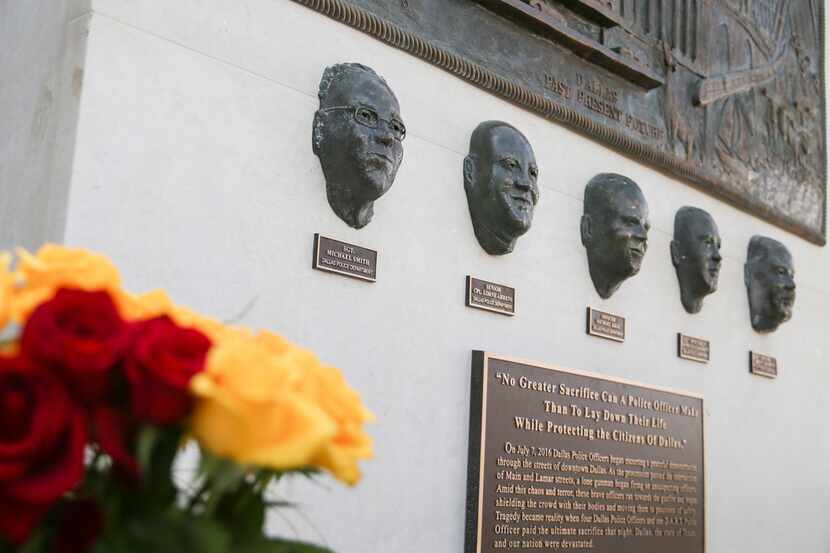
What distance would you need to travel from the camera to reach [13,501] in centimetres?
100

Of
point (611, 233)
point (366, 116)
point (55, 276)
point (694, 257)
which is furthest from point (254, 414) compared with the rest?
point (694, 257)

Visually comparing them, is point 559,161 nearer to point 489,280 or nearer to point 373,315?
point 489,280

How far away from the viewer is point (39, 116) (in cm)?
327

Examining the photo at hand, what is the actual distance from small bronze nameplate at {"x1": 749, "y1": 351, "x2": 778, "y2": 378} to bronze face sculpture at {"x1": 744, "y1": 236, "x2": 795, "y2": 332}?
0.65 ft

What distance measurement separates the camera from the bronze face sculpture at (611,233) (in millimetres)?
4992

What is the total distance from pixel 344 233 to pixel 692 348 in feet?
9.11

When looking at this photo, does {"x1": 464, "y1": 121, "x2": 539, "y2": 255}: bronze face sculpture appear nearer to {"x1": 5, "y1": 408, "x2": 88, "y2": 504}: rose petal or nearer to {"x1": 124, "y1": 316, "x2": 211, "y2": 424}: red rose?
{"x1": 124, "y1": 316, "x2": 211, "y2": 424}: red rose

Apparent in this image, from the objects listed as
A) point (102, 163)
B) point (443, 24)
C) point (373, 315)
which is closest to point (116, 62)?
point (102, 163)

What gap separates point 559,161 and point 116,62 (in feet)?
8.32

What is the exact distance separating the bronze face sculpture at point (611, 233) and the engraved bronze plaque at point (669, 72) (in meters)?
0.34

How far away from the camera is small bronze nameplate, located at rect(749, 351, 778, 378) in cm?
623

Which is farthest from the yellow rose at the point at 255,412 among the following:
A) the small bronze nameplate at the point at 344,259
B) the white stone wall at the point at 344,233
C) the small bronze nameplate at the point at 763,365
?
the small bronze nameplate at the point at 763,365

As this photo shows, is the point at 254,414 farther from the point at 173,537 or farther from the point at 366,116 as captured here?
the point at 366,116

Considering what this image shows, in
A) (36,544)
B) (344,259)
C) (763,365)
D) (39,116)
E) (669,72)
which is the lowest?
(36,544)
